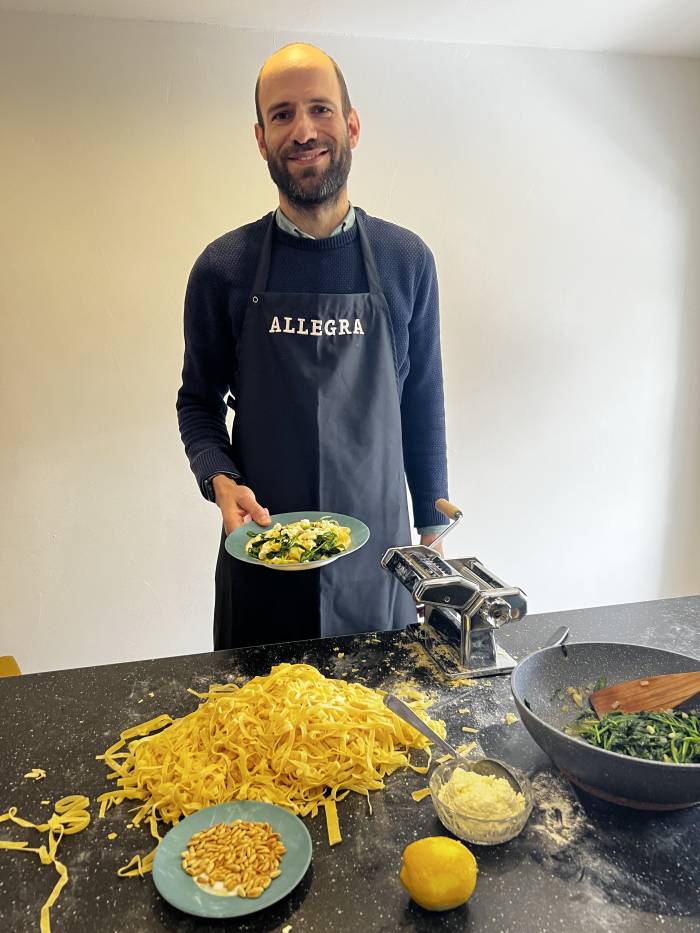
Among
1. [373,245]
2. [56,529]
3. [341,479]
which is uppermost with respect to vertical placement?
[373,245]

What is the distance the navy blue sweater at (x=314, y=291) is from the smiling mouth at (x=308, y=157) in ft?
0.64

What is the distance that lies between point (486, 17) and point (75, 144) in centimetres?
180

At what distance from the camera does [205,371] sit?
2.11 m

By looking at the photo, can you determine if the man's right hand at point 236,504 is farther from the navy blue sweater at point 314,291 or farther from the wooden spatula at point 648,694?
the wooden spatula at point 648,694

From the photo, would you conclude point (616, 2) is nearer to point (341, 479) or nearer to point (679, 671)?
point (341, 479)

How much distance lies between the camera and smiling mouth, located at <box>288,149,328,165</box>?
191 cm

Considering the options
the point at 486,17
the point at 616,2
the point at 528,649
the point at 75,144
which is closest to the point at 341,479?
the point at 528,649

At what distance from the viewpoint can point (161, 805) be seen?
1.12m

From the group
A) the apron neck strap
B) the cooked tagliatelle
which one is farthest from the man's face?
the cooked tagliatelle

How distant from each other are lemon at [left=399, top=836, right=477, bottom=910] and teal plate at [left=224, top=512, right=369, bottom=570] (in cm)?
68

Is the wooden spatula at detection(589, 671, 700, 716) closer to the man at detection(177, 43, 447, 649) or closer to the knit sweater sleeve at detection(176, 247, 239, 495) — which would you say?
the man at detection(177, 43, 447, 649)

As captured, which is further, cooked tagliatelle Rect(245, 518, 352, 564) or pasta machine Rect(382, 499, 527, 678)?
cooked tagliatelle Rect(245, 518, 352, 564)

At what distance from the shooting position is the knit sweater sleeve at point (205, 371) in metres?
2.02

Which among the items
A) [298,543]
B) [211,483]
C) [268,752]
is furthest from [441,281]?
[268,752]
